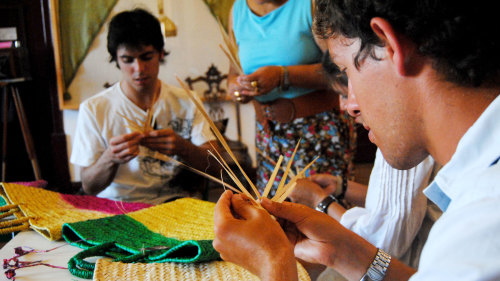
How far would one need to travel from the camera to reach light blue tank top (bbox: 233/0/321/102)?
6.00ft

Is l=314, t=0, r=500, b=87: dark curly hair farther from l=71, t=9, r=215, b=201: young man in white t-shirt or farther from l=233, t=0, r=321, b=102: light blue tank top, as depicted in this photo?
l=71, t=9, r=215, b=201: young man in white t-shirt

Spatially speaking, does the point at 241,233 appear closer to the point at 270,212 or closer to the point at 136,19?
the point at 270,212

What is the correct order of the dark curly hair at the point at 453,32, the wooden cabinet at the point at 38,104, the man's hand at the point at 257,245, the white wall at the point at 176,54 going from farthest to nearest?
the white wall at the point at 176,54, the wooden cabinet at the point at 38,104, the man's hand at the point at 257,245, the dark curly hair at the point at 453,32

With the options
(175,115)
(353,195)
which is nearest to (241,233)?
(353,195)

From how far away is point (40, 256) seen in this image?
40.7 inches

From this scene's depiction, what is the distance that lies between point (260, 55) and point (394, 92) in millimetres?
1264

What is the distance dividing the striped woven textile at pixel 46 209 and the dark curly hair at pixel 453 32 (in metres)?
0.95

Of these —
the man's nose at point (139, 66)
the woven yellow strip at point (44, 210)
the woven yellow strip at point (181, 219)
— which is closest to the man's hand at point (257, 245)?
the woven yellow strip at point (181, 219)

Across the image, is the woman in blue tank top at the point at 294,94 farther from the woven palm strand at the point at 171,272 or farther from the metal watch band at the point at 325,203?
the woven palm strand at the point at 171,272

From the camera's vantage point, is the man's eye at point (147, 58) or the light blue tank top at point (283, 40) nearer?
the light blue tank top at point (283, 40)

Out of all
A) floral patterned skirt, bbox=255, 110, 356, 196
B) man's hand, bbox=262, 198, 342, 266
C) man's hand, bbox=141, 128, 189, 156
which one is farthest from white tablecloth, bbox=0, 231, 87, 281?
floral patterned skirt, bbox=255, 110, 356, 196

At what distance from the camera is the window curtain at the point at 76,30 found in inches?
153

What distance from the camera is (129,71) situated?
7.07 ft

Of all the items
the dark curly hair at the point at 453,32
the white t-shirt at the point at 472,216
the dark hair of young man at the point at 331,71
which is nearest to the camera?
the white t-shirt at the point at 472,216
